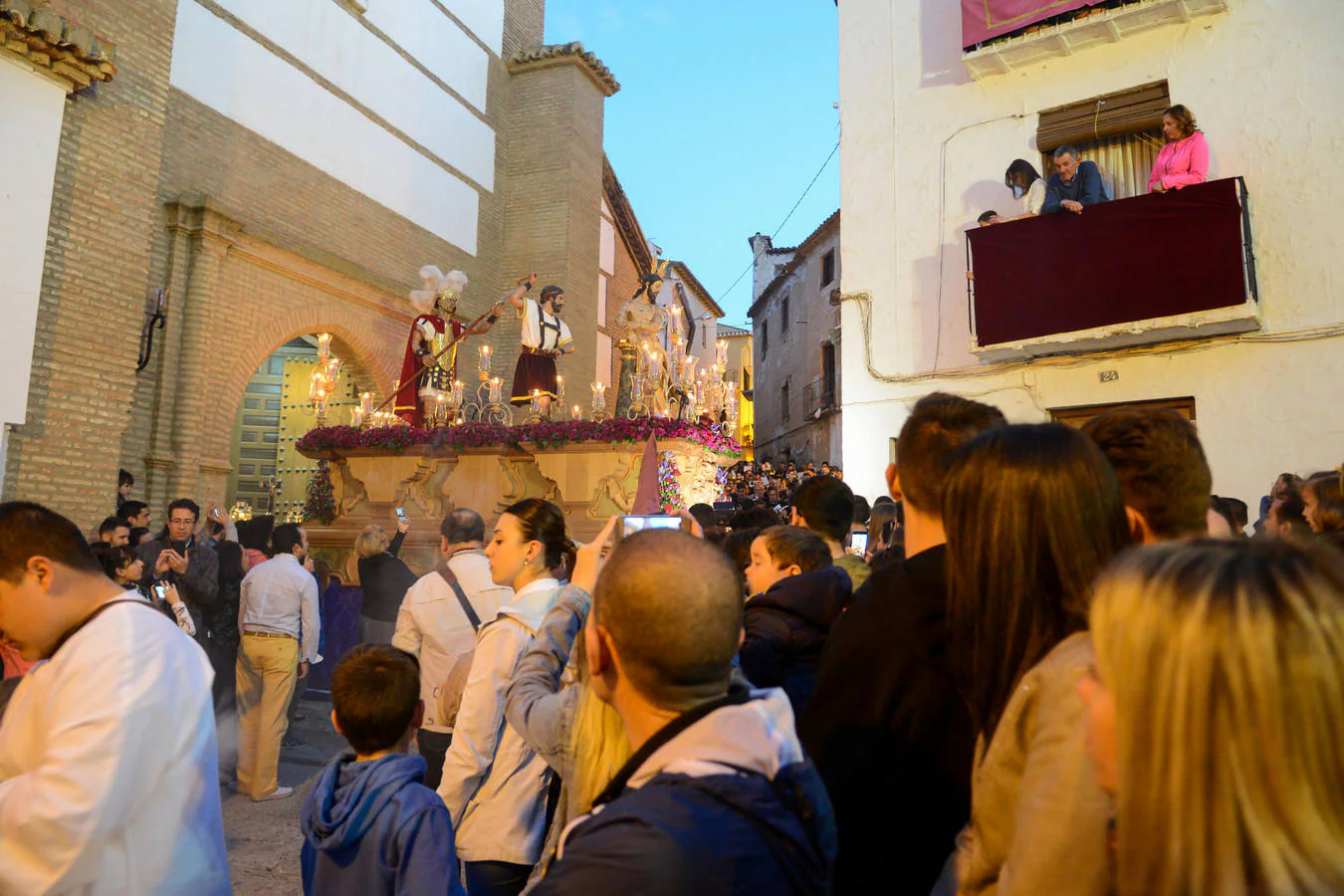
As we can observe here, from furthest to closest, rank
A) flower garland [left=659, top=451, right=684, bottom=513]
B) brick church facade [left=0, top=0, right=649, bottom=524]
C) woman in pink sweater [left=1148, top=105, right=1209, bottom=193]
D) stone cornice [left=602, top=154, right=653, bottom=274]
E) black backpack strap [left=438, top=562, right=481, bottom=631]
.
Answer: stone cornice [left=602, top=154, right=653, bottom=274] → brick church facade [left=0, top=0, right=649, bottom=524] → flower garland [left=659, top=451, right=684, bottom=513] → woman in pink sweater [left=1148, top=105, right=1209, bottom=193] → black backpack strap [left=438, top=562, right=481, bottom=631]

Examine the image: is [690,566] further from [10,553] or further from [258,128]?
[258,128]

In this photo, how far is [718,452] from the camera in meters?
10.6

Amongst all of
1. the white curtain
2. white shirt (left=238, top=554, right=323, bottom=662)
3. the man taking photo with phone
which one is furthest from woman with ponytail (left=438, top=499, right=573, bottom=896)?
the white curtain

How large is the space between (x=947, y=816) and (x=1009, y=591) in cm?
51

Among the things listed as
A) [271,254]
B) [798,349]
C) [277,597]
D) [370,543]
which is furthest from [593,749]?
[798,349]

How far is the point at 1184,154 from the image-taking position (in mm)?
9266

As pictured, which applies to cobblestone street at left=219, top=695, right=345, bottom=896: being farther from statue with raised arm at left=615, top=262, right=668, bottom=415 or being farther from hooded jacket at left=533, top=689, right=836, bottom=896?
statue with raised arm at left=615, top=262, right=668, bottom=415

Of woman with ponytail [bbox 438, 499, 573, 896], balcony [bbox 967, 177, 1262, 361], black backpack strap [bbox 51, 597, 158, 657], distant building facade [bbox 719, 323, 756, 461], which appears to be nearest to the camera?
black backpack strap [bbox 51, 597, 158, 657]

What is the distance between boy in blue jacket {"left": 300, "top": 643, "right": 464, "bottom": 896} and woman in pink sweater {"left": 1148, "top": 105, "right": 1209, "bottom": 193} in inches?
390

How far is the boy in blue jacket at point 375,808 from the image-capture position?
2.26 m

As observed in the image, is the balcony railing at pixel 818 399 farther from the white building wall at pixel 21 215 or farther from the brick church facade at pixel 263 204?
the white building wall at pixel 21 215

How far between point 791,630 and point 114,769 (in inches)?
68.0

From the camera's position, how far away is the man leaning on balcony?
990cm

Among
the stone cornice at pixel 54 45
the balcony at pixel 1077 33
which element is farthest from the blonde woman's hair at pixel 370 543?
the balcony at pixel 1077 33
